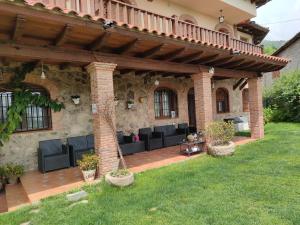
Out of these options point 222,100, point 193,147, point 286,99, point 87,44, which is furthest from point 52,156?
point 286,99

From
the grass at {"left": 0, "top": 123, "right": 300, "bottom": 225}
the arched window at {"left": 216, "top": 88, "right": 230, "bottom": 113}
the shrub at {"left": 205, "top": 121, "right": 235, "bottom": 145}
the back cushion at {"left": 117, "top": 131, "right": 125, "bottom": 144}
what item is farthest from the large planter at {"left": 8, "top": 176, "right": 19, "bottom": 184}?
the arched window at {"left": 216, "top": 88, "right": 230, "bottom": 113}

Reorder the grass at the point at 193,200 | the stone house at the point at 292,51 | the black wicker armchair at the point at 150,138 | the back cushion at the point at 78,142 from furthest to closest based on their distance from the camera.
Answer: the stone house at the point at 292,51, the black wicker armchair at the point at 150,138, the back cushion at the point at 78,142, the grass at the point at 193,200

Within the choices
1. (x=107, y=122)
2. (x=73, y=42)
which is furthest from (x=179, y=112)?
(x=73, y=42)

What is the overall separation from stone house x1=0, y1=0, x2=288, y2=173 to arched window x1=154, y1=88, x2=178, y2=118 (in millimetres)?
48

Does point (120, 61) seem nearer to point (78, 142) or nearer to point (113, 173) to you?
point (113, 173)

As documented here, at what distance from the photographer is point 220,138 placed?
8.78 meters

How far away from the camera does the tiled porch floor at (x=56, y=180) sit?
6.10 metres

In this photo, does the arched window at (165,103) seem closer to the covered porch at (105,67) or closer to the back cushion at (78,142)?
the covered porch at (105,67)

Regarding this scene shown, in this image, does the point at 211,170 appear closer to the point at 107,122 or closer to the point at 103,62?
the point at 107,122

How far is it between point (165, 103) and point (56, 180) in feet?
22.9

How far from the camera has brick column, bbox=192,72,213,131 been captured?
9.23 m

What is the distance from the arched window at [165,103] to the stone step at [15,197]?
6772 millimetres

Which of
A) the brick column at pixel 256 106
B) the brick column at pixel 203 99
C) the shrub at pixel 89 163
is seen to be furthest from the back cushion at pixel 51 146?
the brick column at pixel 256 106

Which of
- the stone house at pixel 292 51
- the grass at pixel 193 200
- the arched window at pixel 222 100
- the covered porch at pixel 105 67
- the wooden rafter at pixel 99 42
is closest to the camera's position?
the grass at pixel 193 200
